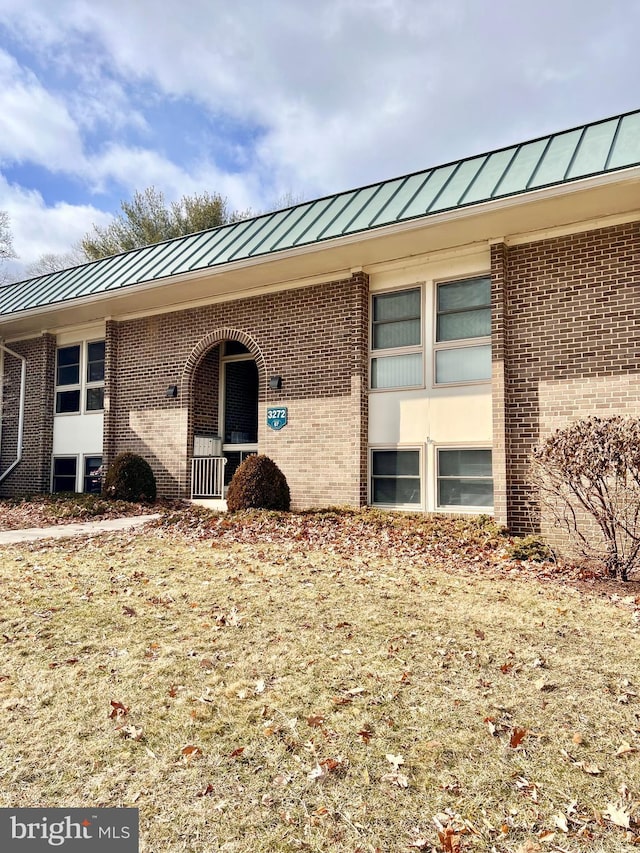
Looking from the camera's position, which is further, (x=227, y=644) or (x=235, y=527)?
(x=235, y=527)

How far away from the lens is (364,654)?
4203 mm

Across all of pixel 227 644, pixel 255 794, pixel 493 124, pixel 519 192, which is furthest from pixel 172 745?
pixel 493 124

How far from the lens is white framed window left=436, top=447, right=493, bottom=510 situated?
9.60m

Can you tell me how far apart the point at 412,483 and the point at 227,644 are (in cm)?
638

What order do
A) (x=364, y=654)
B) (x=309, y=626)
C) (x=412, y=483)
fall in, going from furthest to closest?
1. (x=412, y=483)
2. (x=309, y=626)
3. (x=364, y=654)

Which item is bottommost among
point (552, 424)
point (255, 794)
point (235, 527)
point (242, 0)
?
point (255, 794)

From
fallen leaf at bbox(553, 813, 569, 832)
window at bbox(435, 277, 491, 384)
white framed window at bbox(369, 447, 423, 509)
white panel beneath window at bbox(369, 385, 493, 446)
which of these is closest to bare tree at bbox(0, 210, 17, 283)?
white panel beneath window at bbox(369, 385, 493, 446)

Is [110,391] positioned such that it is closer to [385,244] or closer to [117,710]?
[385,244]

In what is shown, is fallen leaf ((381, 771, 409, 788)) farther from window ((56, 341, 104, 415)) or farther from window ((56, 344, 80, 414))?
window ((56, 344, 80, 414))

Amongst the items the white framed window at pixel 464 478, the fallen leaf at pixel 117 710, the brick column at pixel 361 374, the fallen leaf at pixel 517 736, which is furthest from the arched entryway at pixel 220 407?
the fallen leaf at pixel 517 736

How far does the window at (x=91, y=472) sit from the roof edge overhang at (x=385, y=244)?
343 centimetres

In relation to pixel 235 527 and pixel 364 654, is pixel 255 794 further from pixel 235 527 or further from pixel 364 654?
pixel 235 527

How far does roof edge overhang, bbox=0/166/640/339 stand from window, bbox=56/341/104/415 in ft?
3.62

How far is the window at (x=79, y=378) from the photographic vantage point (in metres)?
14.6
